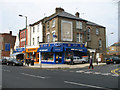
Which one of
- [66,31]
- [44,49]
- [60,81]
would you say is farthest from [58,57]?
[60,81]

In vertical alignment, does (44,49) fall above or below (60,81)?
above

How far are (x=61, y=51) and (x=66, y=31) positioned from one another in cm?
443

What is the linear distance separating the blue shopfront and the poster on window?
1.44m

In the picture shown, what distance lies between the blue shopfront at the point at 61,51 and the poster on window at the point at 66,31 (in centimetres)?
144

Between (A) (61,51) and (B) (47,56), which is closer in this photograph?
(A) (61,51)

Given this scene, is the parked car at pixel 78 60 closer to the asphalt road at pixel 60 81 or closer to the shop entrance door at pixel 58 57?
the shop entrance door at pixel 58 57

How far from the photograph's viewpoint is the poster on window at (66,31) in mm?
28947

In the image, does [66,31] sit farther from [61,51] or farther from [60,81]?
[60,81]

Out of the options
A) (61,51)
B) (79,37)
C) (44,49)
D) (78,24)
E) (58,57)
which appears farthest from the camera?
(78,24)

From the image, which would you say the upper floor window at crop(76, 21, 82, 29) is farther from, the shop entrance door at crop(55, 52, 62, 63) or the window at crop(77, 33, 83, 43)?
the shop entrance door at crop(55, 52, 62, 63)

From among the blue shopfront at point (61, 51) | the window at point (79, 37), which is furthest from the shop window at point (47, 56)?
the window at point (79, 37)

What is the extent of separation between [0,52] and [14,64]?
1325 inches

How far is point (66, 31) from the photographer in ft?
96.4

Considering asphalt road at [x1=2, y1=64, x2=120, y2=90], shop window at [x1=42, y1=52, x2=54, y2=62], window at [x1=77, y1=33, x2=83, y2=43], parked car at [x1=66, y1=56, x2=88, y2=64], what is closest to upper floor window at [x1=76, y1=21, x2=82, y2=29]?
window at [x1=77, y1=33, x2=83, y2=43]
